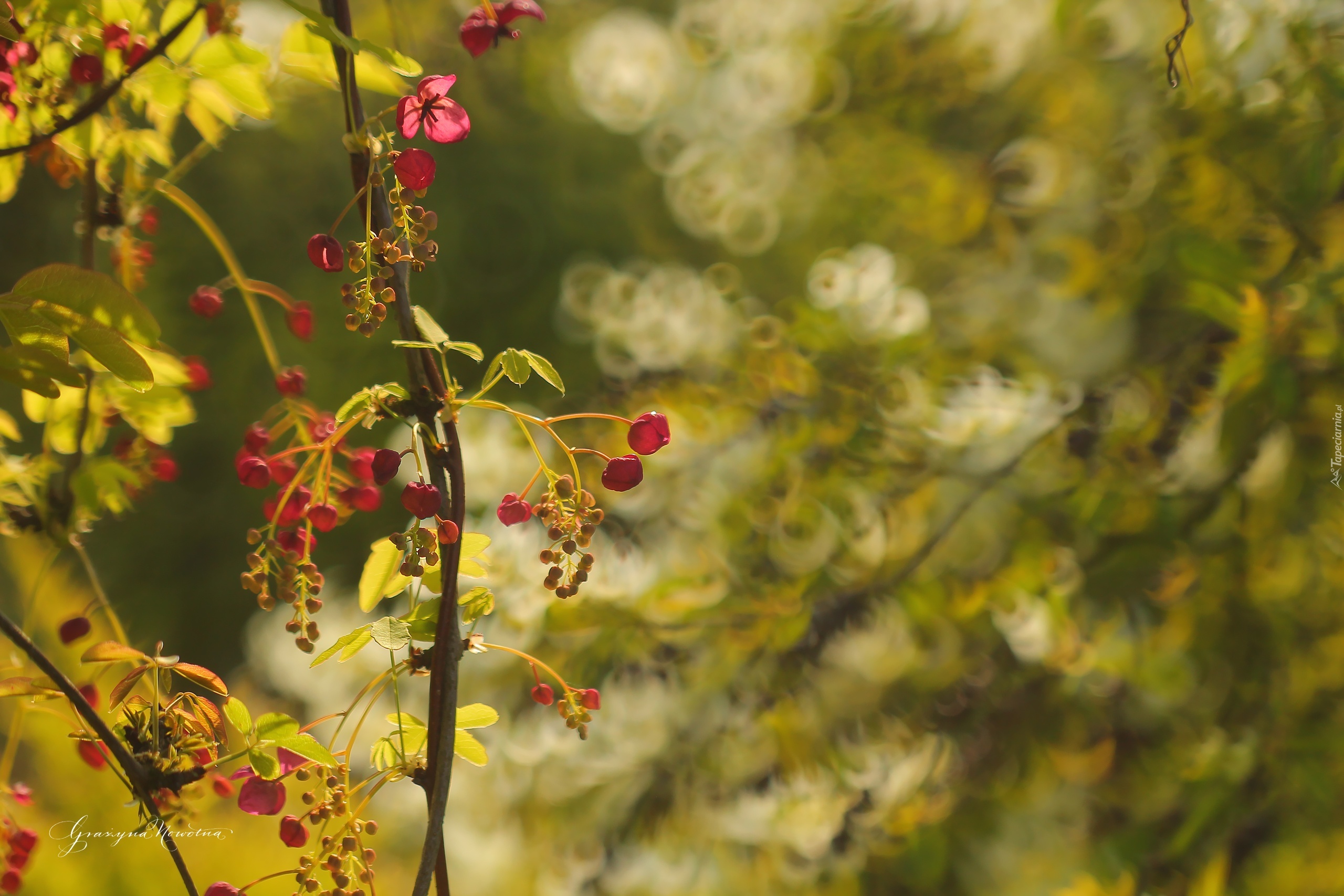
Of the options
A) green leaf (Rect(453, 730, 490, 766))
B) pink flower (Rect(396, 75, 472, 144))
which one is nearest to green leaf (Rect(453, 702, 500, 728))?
green leaf (Rect(453, 730, 490, 766))

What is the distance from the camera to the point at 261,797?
15 centimetres

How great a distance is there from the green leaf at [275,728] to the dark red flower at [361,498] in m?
0.05

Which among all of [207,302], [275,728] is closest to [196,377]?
[207,302]

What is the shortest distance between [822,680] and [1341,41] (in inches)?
18.4

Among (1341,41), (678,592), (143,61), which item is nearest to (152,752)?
(143,61)

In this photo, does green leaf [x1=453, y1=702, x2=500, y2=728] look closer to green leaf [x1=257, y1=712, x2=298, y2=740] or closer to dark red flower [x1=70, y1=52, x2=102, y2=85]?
green leaf [x1=257, y1=712, x2=298, y2=740]

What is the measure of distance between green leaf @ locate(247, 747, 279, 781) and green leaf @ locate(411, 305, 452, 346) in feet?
0.26

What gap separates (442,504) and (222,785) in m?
0.09

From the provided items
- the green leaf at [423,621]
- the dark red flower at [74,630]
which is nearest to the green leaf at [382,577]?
the green leaf at [423,621]

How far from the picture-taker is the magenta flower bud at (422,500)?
127 millimetres

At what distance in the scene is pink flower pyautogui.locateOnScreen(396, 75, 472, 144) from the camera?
0.44 ft

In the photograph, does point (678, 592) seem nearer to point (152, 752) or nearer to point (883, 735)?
point (883, 735)

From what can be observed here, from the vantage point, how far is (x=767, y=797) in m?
0.52

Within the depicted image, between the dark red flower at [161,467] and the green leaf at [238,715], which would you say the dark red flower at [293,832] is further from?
the dark red flower at [161,467]
